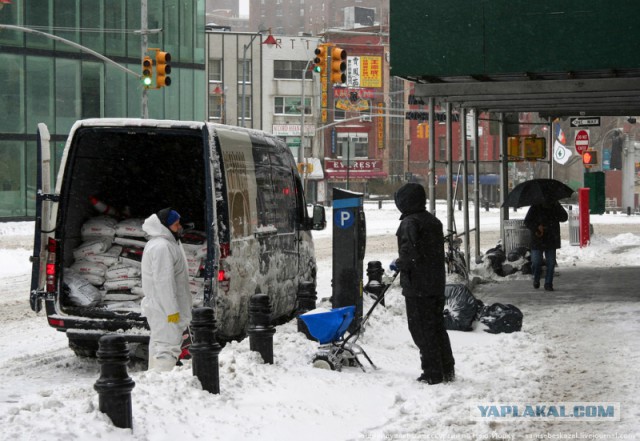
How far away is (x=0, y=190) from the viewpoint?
1748 inches

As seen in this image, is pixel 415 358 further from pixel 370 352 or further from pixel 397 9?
pixel 397 9

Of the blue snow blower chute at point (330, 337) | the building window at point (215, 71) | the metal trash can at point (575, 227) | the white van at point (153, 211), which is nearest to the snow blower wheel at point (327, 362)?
the blue snow blower chute at point (330, 337)


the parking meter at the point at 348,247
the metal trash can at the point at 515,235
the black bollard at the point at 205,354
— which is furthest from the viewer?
the metal trash can at the point at 515,235

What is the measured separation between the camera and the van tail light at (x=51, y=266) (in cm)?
1033

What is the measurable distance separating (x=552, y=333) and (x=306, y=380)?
500 centimetres

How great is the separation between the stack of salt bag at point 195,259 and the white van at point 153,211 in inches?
0.5

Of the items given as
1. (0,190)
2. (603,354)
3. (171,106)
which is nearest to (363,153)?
(171,106)

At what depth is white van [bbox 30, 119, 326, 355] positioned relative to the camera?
9.95m

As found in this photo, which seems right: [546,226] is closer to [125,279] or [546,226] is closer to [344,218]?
[344,218]

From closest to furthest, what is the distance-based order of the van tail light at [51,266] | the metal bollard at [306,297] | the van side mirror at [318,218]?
1. the van tail light at [51,266]
2. the metal bollard at [306,297]
3. the van side mirror at [318,218]

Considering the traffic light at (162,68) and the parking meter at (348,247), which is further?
the traffic light at (162,68)

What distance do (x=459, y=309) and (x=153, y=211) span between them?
4014 mm

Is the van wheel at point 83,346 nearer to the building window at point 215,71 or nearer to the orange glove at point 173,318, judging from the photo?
the orange glove at point 173,318

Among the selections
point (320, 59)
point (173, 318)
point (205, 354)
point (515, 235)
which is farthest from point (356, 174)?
point (205, 354)
